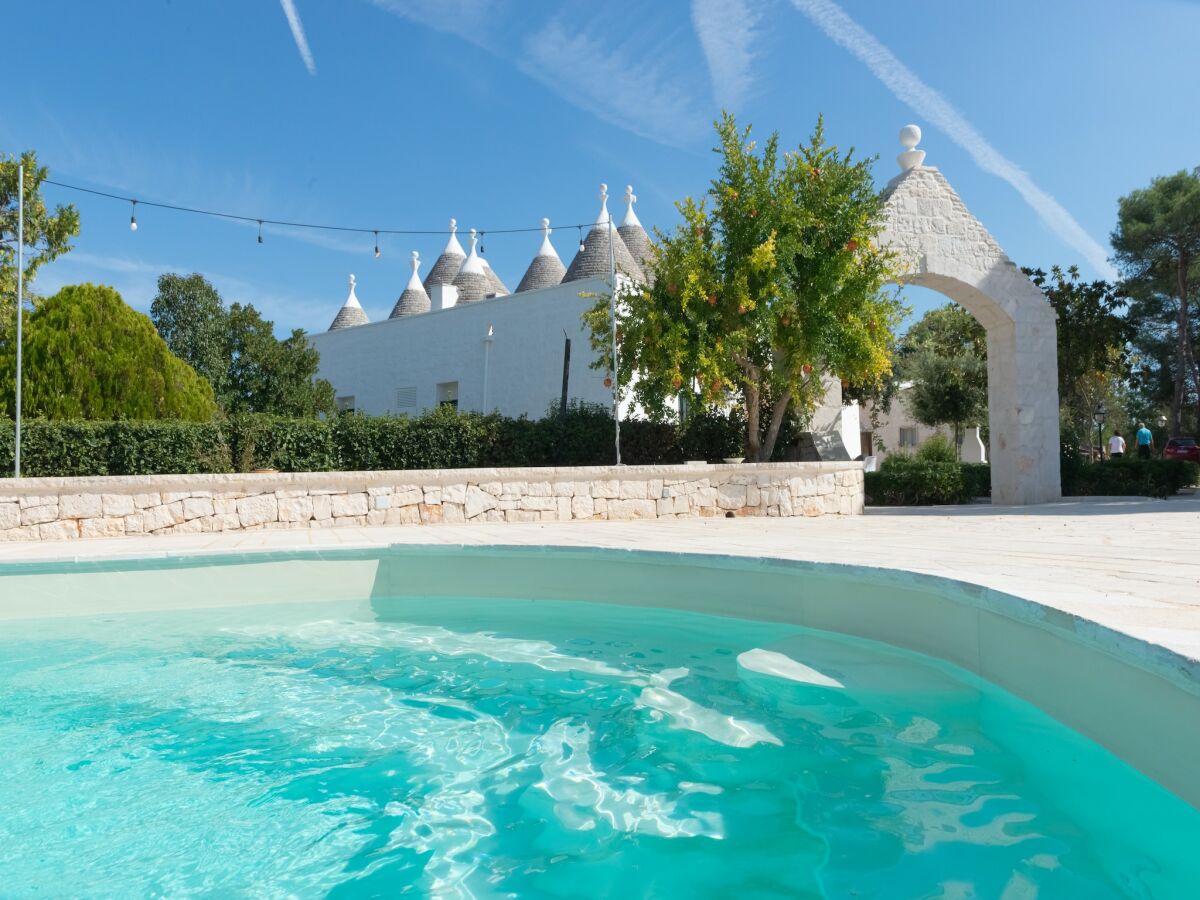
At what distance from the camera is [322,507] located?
931cm

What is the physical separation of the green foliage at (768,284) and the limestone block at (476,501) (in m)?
3.21

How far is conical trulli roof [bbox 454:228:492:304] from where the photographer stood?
107 feet

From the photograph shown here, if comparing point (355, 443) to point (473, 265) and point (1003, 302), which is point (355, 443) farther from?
point (473, 265)

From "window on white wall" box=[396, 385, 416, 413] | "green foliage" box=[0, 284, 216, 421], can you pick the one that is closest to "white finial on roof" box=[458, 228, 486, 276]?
"window on white wall" box=[396, 385, 416, 413]

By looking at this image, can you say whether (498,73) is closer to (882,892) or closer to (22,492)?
(22,492)

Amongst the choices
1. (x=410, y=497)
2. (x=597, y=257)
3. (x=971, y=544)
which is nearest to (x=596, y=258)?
(x=597, y=257)

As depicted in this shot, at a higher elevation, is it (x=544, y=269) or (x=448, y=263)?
(x=448, y=263)

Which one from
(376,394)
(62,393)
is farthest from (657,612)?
(376,394)

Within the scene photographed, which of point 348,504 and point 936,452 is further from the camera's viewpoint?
point 936,452

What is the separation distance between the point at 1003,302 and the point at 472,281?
77.9ft

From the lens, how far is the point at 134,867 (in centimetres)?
250

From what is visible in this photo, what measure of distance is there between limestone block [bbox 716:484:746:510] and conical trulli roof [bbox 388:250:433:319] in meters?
25.4

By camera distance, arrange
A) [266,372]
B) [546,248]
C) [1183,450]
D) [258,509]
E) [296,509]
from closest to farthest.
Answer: [258,509] < [296,509] < [266,372] < [1183,450] < [546,248]

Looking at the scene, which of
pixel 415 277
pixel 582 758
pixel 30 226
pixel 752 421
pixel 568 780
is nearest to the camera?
pixel 568 780
